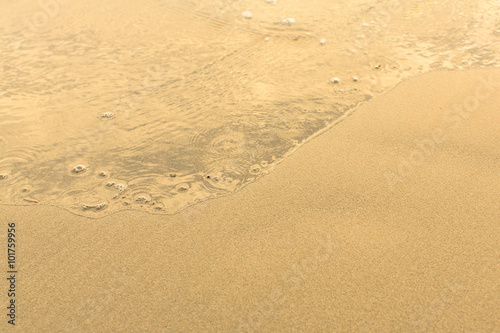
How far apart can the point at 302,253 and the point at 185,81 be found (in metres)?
2.19

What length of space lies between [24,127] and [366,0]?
4.06 m

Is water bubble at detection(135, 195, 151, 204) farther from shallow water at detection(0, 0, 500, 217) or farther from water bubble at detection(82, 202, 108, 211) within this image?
water bubble at detection(82, 202, 108, 211)

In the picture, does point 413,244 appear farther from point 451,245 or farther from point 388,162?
point 388,162

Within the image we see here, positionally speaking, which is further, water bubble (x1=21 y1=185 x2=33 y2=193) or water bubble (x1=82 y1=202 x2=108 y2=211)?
water bubble (x1=21 y1=185 x2=33 y2=193)

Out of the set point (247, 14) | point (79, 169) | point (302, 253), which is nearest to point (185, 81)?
point (79, 169)

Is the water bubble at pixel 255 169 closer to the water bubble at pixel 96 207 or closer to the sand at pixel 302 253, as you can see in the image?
the sand at pixel 302 253

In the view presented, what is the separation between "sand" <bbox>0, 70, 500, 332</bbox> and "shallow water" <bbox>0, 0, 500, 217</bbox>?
23 cm

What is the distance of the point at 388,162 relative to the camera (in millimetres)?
2236

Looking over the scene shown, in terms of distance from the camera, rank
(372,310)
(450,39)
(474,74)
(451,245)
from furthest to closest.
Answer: (450,39) → (474,74) → (451,245) → (372,310)

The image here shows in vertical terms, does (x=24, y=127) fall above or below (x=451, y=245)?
below

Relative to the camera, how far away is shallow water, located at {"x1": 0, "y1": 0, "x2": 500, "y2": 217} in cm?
231

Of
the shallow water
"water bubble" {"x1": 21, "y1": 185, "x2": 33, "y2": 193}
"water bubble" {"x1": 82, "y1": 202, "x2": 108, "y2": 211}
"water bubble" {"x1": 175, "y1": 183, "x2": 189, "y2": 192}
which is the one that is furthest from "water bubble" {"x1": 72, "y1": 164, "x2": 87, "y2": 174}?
"water bubble" {"x1": 175, "y1": 183, "x2": 189, "y2": 192}

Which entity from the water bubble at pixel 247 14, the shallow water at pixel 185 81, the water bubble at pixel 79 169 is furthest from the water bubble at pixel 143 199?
the water bubble at pixel 247 14

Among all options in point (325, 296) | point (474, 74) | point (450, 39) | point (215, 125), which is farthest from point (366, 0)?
point (325, 296)
